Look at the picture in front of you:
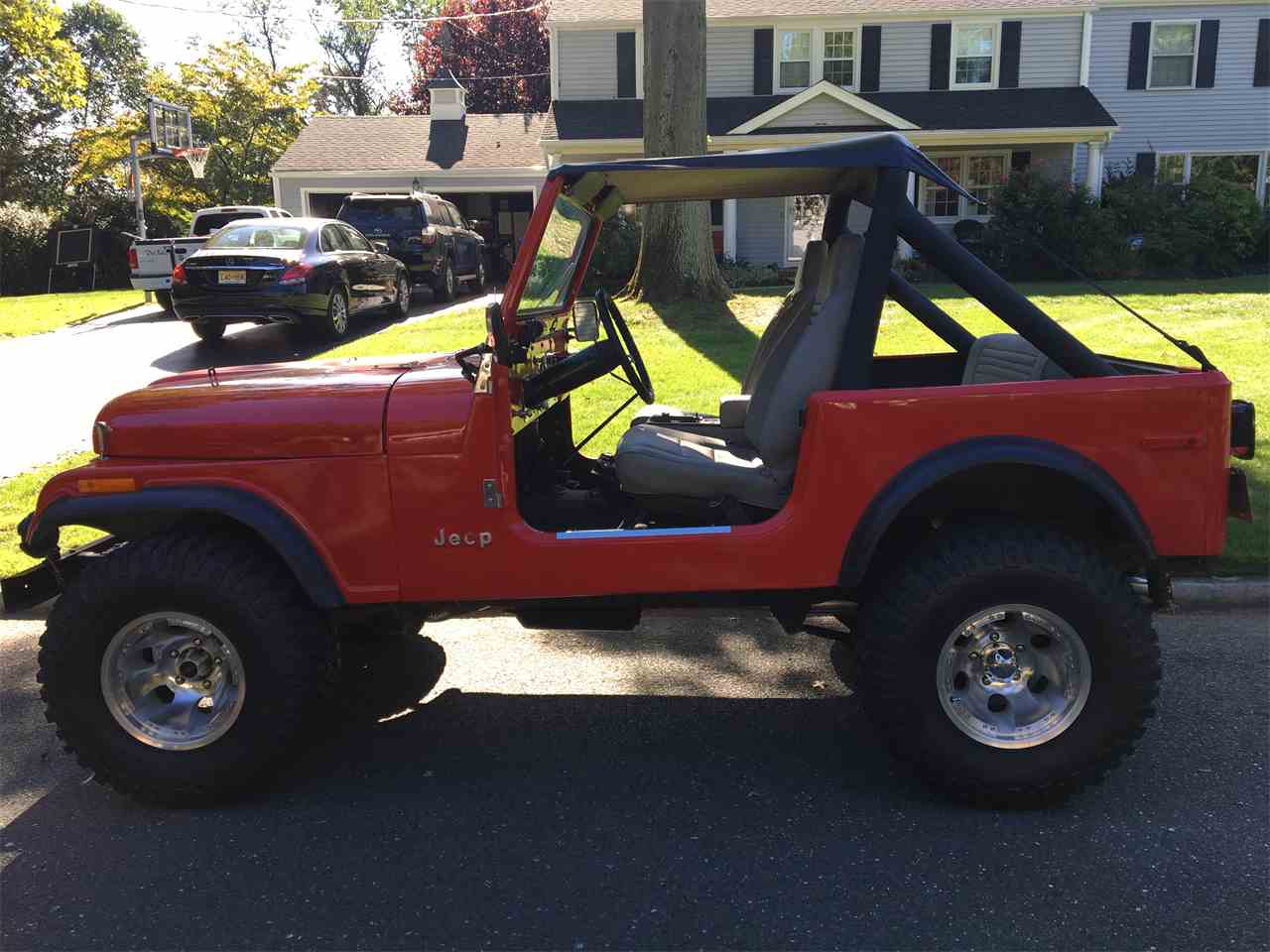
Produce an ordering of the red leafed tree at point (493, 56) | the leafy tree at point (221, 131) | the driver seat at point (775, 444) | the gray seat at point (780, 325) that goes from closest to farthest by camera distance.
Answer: the driver seat at point (775, 444) → the gray seat at point (780, 325) → the leafy tree at point (221, 131) → the red leafed tree at point (493, 56)

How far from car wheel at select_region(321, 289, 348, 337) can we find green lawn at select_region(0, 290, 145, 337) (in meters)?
5.97

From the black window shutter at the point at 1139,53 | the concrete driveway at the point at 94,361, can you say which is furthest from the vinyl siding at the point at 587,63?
the black window shutter at the point at 1139,53

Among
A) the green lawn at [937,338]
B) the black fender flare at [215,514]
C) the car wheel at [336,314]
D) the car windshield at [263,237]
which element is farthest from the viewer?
the car windshield at [263,237]

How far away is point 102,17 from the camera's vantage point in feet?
168

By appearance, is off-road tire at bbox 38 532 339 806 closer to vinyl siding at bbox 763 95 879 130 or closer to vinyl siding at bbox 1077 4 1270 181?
vinyl siding at bbox 763 95 879 130

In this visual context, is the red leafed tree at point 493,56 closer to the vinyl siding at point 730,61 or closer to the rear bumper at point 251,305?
the vinyl siding at point 730,61

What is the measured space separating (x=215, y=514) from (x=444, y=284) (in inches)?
598

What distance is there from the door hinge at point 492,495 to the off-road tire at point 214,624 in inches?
28.2

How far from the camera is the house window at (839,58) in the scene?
2345 centimetres

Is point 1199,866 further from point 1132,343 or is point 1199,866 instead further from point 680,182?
point 1132,343

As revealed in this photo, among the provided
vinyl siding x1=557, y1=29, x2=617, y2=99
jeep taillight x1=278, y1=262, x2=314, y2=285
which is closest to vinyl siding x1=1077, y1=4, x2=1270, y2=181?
vinyl siding x1=557, y1=29, x2=617, y2=99

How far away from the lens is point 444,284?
18.2 m

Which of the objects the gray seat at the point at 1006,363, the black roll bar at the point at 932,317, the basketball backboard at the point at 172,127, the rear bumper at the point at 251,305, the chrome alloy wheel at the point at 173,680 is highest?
the basketball backboard at the point at 172,127

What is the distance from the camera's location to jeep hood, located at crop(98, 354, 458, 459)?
3.39m
